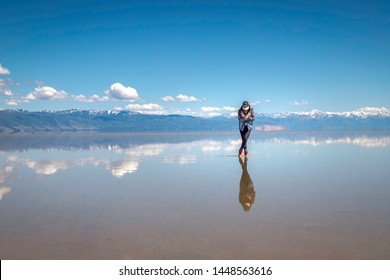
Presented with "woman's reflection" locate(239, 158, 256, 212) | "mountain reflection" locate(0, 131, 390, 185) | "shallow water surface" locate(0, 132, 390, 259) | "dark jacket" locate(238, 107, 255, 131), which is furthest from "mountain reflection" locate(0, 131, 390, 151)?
"shallow water surface" locate(0, 132, 390, 259)

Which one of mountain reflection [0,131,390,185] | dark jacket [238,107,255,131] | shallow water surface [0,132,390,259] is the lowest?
shallow water surface [0,132,390,259]

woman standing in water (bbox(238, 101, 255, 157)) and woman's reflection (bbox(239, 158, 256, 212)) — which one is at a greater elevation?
woman standing in water (bbox(238, 101, 255, 157))

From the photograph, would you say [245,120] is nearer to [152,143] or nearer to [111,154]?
[111,154]

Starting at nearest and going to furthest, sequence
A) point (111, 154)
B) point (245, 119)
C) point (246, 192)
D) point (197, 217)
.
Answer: point (197, 217) → point (246, 192) → point (245, 119) → point (111, 154)

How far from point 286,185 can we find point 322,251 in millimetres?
6617

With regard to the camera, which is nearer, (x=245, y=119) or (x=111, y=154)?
(x=245, y=119)

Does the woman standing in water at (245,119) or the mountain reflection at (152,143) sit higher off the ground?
the woman standing in water at (245,119)

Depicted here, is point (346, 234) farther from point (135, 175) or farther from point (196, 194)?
point (135, 175)

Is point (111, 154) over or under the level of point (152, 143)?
under

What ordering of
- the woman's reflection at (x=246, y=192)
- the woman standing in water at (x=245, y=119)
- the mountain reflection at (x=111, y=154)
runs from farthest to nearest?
the woman standing in water at (x=245, y=119), the mountain reflection at (x=111, y=154), the woman's reflection at (x=246, y=192)

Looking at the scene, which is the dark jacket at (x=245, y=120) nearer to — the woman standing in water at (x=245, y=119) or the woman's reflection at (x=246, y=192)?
the woman standing in water at (x=245, y=119)

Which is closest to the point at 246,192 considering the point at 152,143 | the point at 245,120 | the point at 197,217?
the point at 197,217

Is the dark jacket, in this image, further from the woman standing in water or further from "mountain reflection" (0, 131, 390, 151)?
"mountain reflection" (0, 131, 390, 151)

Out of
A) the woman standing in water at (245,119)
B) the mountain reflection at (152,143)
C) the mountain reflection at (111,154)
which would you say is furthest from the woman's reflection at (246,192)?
the mountain reflection at (152,143)
